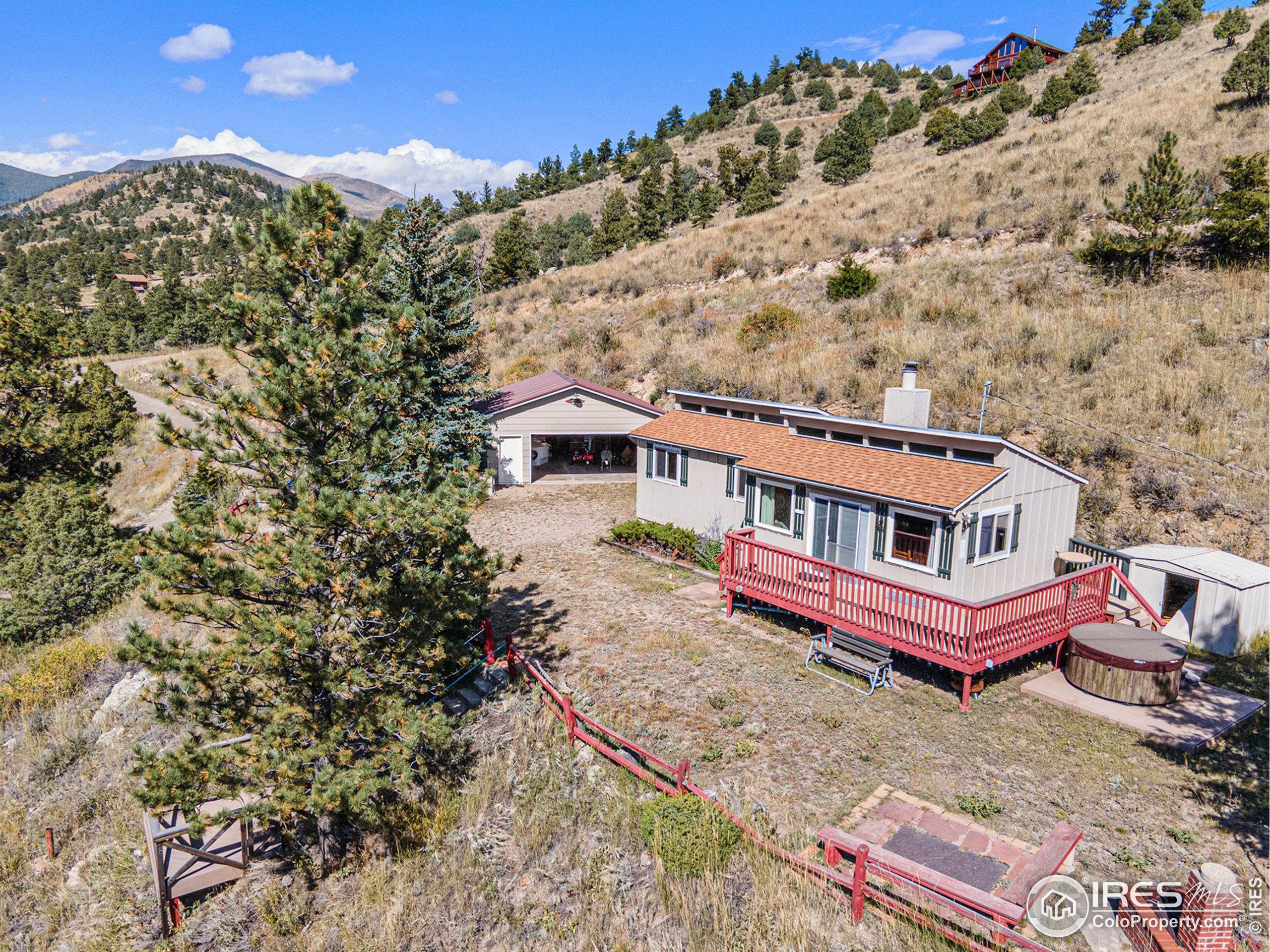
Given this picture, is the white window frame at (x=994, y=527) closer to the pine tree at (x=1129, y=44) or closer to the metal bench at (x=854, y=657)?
the metal bench at (x=854, y=657)

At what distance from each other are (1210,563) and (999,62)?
249 feet

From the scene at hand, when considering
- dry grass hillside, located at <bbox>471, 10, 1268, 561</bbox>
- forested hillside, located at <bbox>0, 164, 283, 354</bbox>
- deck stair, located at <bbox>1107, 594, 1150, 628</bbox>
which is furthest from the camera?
forested hillside, located at <bbox>0, 164, 283, 354</bbox>

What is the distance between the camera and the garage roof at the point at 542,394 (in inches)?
1080

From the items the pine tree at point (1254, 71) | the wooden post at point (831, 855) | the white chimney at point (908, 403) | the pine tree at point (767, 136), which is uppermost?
the pine tree at point (767, 136)

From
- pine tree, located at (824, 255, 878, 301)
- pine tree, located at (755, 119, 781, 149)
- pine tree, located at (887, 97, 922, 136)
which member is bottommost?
pine tree, located at (824, 255, 878, 301)

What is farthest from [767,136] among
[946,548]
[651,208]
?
[946,548]

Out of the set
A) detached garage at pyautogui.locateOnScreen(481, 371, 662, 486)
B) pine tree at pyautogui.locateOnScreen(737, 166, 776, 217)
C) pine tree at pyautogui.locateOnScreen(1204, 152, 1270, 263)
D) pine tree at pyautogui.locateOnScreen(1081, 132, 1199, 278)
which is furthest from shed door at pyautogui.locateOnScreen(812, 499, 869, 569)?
pine tree at pyautogui.locateOnScreen(737, 166, 776, 217)

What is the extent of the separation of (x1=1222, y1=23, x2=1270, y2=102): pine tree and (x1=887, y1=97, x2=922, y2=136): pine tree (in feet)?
103

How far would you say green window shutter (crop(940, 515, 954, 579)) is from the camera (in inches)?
481

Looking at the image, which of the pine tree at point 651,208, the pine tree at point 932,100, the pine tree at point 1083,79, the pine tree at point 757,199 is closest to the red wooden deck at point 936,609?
the pine tree at point 757,199

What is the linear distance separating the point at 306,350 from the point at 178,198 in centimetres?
19013

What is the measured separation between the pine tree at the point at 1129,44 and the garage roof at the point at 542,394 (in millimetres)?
59091

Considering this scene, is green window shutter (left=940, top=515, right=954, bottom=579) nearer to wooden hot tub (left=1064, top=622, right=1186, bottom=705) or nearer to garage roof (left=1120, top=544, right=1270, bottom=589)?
wooden hot tub (left=1064, top=622, right=1186, bottom=705)

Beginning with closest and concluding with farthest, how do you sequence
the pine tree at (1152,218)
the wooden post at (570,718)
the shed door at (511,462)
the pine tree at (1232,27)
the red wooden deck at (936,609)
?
the wooden post at (570,718)
the red wooden deck at (936,609)
the pine tree at (1152,218)
the shed door at (511,462)
the pine tree at (1232,27)
